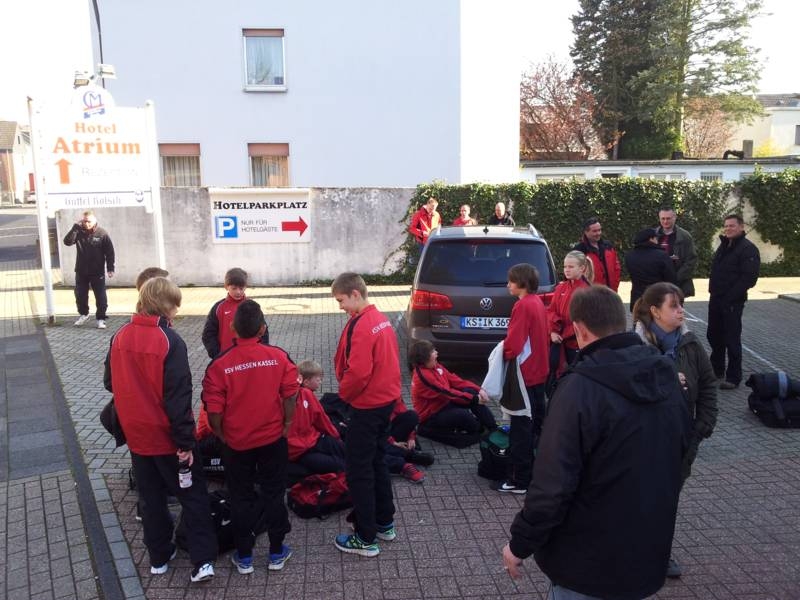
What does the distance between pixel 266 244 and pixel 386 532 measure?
11766mm

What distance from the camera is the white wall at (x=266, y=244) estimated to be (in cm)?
1528

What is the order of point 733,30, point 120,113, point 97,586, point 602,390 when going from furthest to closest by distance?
point 733,30, point 120,113, point 97,586, point 602,390

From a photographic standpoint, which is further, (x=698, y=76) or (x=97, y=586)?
(x=698, y=76)

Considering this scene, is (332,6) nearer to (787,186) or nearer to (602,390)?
(787,186)

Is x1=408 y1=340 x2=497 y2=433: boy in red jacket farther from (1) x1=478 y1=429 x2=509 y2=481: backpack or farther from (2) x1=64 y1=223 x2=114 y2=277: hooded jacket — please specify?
(2) x1=64 y1=223 x2=114 y2=277: hooded jacket

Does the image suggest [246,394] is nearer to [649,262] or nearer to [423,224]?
[649,262]

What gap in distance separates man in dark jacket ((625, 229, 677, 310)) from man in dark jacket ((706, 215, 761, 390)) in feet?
1.93

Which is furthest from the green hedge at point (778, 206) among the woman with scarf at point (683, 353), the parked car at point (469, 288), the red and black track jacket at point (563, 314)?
the woman with scarf at point (683, 353)

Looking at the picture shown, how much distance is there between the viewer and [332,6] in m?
18.4

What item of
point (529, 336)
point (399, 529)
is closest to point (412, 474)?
point (399, 529)

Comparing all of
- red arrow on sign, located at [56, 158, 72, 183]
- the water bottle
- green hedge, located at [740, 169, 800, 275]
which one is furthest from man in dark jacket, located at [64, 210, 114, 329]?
green hedge, located at [740, 169, 800, 275]

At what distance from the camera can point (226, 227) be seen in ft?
50.8

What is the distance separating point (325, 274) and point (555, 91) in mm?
30166

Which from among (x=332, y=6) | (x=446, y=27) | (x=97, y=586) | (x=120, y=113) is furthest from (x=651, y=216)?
(x=97, y=586)
